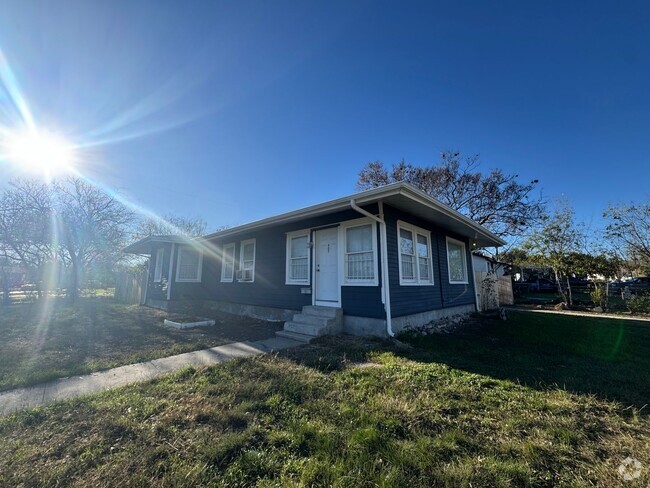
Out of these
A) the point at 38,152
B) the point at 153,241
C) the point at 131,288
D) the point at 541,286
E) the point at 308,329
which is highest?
the point at 38,152

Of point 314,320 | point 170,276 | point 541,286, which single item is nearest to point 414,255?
point 314,320

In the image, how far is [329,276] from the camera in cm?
700

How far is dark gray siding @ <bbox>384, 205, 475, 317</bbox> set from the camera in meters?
6.34

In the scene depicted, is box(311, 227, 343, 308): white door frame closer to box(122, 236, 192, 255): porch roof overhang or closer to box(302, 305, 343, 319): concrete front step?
box(302, 305, 343, 319): concrete front step

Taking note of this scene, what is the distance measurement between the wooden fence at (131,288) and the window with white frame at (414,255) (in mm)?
12546

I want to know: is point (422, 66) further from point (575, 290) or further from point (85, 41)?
point (575, 290)

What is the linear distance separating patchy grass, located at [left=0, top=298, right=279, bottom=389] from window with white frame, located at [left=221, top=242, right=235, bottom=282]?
5.69 ft

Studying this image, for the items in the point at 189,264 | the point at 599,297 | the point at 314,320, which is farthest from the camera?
the point at 189,264

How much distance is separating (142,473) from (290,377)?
6.20ft

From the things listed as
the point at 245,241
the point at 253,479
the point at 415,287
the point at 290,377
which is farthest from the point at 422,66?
the point at 253,479

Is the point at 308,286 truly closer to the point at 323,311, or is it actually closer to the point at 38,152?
the point at 323,311

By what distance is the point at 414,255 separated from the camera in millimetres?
7348

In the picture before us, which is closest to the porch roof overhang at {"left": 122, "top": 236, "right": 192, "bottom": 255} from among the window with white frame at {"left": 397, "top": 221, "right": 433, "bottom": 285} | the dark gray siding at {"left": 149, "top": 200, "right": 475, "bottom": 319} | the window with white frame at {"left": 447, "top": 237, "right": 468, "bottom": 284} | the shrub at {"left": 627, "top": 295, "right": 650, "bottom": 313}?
the dark gray siding at {"left": 149, "top": 200, "right": 475, "bottom": 319}

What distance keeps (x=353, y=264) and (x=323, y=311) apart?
4.20ft
